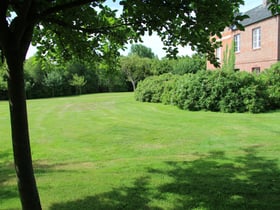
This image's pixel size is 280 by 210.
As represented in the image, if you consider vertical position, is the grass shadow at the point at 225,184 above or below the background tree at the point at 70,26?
below

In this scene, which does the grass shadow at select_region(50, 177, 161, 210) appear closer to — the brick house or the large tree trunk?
the large tree trunk

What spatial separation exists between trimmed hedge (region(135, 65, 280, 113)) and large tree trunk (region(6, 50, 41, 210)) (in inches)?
496

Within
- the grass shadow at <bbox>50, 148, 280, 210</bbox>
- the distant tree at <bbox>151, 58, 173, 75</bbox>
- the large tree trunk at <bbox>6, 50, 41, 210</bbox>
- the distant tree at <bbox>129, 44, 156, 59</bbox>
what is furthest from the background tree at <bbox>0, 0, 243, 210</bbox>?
the distant tree at <bbox>129, 44, 156, 59</bbox>

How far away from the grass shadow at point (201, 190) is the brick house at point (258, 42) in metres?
15.2

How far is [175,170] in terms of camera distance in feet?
17.6

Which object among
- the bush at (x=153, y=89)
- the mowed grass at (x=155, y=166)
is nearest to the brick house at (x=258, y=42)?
the bush at (x=153, y=89)

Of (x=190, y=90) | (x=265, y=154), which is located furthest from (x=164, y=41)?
(x=190, y=90)

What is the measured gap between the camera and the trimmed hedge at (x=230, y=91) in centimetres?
1416

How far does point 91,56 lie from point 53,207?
237 centimetres

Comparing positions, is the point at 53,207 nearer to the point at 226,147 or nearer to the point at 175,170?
the point at 175,170

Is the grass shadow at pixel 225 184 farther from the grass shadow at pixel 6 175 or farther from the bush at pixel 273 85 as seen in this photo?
the bush at pixel 273 85

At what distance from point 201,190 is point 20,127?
8.98 feet

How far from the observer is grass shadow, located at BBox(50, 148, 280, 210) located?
3.74 metres

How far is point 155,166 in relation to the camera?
568 cm
